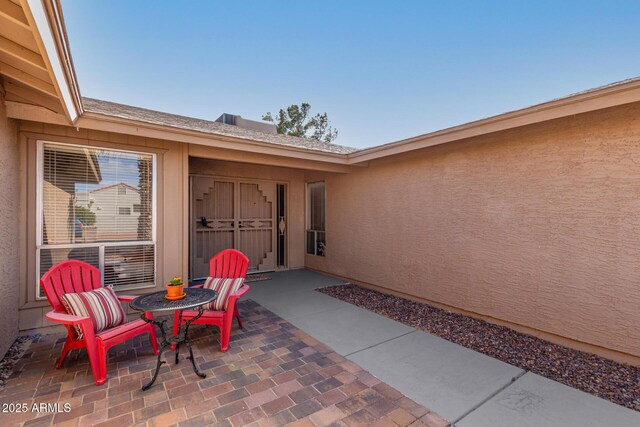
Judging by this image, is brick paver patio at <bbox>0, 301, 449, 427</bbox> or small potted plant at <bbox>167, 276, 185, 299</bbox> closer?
brick paver patio at <bbox>0, 301, 449, 427</bbox>

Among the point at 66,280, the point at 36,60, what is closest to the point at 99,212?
the point at 66,280

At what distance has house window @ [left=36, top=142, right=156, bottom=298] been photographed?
367cm

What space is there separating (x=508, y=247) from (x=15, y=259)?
20.4ft

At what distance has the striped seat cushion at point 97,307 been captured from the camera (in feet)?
9.00

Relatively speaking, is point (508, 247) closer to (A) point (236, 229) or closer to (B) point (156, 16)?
(A) point (236, 229)

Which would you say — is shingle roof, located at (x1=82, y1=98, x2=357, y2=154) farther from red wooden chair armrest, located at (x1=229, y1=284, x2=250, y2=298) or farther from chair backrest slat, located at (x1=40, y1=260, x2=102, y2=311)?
red wooden chair armrest, located at (x1=229, y1=284, x2=250, y2=298)

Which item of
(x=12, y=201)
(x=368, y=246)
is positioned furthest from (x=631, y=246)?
(x=12, y=201)

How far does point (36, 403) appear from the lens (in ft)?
7.41

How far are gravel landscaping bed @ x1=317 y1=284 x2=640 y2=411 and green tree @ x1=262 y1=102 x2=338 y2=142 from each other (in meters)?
18.5

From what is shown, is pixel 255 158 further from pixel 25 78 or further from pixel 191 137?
pixel 25 78

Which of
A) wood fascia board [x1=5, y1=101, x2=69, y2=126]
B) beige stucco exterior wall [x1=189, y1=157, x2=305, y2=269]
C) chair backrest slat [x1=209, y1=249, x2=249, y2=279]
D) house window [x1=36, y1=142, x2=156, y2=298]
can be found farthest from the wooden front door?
wood fascia board [x1=5, y1=101, x2=69, y2=126]

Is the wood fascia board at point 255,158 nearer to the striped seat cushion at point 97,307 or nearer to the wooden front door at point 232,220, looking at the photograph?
the wooden front door at point 232,220

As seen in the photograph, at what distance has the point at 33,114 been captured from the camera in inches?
129

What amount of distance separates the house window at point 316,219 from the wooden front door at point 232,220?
983 mm
